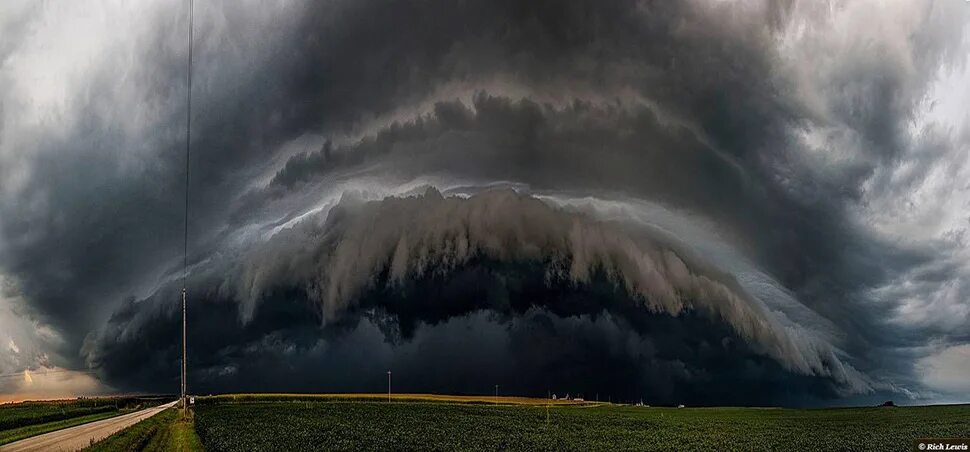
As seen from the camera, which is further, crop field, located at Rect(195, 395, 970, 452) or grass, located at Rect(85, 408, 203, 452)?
crop field, located at Rect(195, 395, 970, 452)

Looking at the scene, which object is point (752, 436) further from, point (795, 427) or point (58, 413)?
point (58, 413)

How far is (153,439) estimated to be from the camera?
68.6 meters

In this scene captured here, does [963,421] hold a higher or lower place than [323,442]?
lower

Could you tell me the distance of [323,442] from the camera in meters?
62.8

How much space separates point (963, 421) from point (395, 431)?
76379 millimetres

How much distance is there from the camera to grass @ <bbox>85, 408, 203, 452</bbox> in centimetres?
5806

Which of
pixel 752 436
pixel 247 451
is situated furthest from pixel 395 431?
pixel 752 436

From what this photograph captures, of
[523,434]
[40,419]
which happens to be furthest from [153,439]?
[40,419]

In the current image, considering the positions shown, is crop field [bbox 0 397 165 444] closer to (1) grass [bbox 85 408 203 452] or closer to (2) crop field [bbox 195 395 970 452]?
(1) grass [bbox 85 408 203 452]

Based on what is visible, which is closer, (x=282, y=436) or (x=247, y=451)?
(x=247, y=451)

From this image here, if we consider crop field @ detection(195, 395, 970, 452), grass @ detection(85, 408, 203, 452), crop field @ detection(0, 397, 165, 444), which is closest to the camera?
grass @ detection(85, 408, 203, 452)

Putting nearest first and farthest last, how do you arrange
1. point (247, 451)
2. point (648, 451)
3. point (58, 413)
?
point (247, 451) → point (648, 451) → point (58, 413)

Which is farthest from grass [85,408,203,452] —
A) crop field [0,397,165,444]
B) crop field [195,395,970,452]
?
crop field [0,397,165,444]

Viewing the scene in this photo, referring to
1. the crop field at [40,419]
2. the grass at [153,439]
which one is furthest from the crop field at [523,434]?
the crop field at [40,419]
